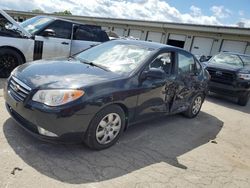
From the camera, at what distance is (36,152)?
357 cm

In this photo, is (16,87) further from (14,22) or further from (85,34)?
(85,34)

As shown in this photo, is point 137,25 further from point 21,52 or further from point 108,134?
point 108,134

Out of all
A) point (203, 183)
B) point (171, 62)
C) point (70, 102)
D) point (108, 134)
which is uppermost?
point (171, 62)

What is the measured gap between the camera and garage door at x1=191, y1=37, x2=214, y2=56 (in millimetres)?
21438

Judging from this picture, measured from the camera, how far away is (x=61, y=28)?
8.03 metres

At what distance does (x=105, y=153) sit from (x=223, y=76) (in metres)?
6.47

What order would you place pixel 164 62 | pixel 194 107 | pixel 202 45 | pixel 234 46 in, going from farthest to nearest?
pixel 202 45, pixel 234 46, pixel 194 107, pixel 164 62

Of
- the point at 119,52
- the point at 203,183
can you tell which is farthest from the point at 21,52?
the point at 203,183

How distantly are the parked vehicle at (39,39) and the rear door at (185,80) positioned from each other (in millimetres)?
3687

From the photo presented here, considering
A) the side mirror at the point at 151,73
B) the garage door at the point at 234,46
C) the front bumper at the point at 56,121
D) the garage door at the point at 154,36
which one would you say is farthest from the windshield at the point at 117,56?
the garage door at the point at 154,36

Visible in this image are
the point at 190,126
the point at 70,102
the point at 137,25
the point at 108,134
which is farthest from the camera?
the point at 137,25

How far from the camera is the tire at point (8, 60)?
6812 millimetres

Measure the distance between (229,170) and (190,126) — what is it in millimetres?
1847

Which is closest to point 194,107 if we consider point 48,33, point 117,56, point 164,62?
point 164,62
